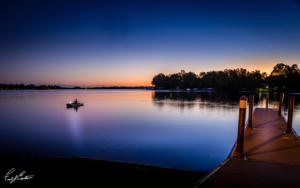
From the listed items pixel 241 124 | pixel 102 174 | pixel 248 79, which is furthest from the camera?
pixel 248 79

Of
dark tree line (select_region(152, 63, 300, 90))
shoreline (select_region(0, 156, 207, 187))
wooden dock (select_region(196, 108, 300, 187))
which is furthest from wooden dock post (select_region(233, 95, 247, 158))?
dark tree line (select_region(152, 63, 300, 90))

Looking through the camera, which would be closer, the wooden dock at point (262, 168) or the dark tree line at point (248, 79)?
the wooden dock at point (262, 168)

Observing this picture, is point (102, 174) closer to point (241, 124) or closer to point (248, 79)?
point (241, 124)

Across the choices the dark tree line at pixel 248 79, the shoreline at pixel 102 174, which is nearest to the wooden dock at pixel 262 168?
the shoreline at pixel 102 174

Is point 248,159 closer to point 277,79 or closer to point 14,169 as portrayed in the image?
point 14,169

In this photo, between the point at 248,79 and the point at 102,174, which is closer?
the point at 102,174

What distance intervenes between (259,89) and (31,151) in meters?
175

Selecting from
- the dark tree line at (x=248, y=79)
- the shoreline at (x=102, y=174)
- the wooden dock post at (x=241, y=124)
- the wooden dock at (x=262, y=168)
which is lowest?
the shoreline at (x=102, y=174)

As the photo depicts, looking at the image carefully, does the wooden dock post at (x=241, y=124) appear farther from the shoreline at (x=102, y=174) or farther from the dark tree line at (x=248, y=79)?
the dark tree line at (x=248, y=79)

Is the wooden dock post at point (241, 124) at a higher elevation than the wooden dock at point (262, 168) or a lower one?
higher

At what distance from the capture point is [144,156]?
10000 mm

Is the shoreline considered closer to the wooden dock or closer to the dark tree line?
the wooden dock

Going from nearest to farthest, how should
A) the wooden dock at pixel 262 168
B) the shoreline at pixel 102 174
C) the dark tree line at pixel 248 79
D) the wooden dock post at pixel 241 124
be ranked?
1. the wooden dock at pixel 262 168
2. the wooden dock post at pixel 241 124
3. the shoreline at pixel 102 174
4. the dark tree line at pixel 248 79

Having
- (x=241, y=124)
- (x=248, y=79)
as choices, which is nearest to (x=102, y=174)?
(x=241, y=124)
